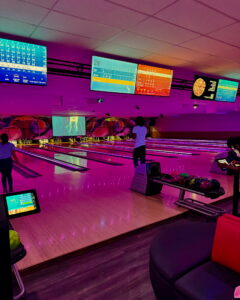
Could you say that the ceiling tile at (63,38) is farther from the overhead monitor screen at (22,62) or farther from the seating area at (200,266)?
the seating area at (200,266)

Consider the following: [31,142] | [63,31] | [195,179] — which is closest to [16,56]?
[63,31]

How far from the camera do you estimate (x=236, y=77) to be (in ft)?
18.6

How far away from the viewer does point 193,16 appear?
2424 millimetres

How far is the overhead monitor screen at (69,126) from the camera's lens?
1465 centimetres

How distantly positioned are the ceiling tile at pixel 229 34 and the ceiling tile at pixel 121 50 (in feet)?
3.73

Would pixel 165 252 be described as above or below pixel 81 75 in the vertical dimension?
below

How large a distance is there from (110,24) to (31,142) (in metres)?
12.9

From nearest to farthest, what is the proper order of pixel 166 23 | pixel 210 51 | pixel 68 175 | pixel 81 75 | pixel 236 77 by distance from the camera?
1. pixel 166 23
2. pixel 210 51
3. pixel 81 75
4. pixel 68 175
5. pixel 236 77

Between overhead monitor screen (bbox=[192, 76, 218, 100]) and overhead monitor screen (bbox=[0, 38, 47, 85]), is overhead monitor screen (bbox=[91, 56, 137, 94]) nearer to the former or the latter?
overhead monitor screen (bbox=[0, 38, 47, 85])

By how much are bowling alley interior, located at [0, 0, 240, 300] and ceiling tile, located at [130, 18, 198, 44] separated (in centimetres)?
1

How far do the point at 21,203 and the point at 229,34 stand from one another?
3196 mm

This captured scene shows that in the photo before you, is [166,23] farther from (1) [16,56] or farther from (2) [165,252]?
(2) [165,252]

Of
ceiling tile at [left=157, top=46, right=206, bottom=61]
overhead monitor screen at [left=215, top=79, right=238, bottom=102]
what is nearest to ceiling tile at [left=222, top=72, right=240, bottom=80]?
overhead monitor screen at [left=215, top=79, right=238, bottom=102]

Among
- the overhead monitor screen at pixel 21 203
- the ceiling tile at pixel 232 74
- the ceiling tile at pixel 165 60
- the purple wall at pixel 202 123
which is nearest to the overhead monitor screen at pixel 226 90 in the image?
the ceiling tile at pixel 232 74
